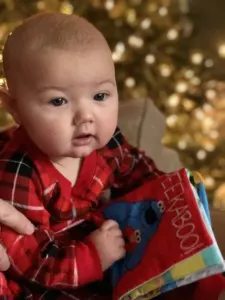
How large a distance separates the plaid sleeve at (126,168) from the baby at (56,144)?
102mm

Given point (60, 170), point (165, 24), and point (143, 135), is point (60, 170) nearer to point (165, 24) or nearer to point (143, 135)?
point (143, 135)

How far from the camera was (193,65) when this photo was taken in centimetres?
196

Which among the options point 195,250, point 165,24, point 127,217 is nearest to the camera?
point 195,250

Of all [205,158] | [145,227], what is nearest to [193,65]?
[205,158]

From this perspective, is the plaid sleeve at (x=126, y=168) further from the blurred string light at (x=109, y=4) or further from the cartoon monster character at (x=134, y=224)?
the blurred string light at (x=109, y=4)

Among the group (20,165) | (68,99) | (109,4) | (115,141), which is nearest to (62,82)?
(68,99)

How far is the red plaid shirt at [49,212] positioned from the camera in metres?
0.76

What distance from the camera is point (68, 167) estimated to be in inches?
→ 33.2

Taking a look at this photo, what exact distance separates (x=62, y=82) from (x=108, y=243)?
0.73 feet

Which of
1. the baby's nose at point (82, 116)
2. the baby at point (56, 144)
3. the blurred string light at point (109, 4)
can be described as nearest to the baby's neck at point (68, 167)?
the baby at point (56, 144)

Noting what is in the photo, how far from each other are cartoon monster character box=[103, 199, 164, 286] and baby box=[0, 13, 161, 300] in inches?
0.6

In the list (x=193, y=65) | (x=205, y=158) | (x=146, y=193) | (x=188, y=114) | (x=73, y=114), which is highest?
(x=73, y=114)

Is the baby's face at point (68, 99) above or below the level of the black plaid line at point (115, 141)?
above

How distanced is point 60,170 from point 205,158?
3.83 feet
